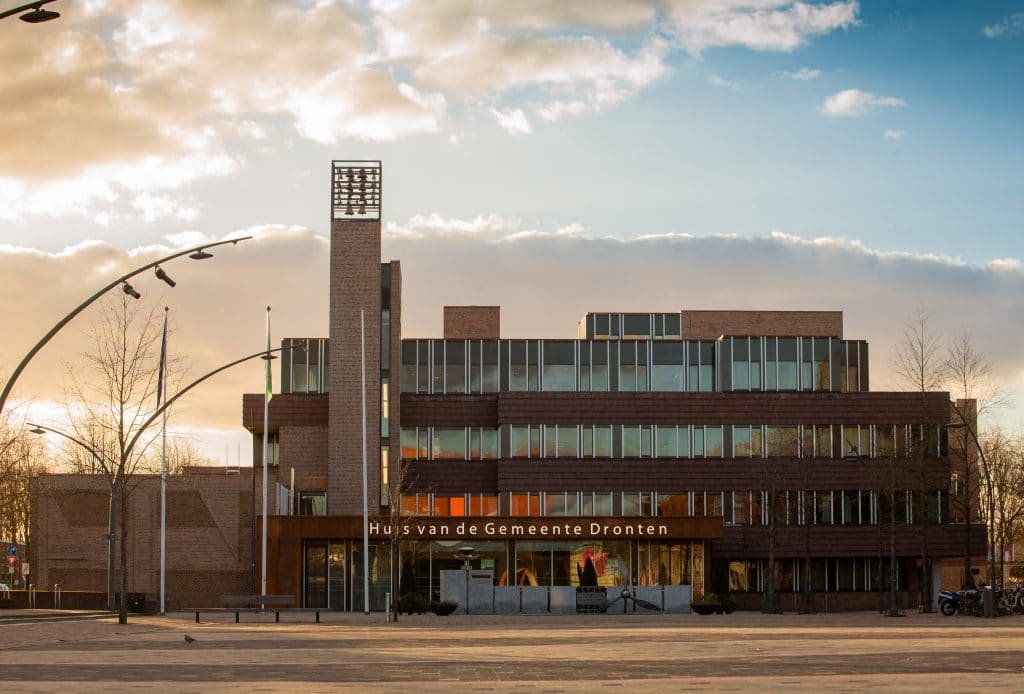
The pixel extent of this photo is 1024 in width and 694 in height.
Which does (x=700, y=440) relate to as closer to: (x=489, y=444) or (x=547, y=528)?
(x=489, y=444)

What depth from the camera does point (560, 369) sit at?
278 feet

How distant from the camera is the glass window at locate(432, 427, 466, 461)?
82938 millimetres

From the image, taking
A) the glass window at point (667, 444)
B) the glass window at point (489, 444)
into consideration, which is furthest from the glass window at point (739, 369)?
the glass window at point (489, 444)

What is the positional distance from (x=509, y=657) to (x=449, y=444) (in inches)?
2032

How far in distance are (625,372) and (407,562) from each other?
22.6m

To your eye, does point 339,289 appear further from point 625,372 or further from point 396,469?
point 625,372

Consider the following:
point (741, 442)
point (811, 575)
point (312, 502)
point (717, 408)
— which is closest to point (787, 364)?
point (717, 408)

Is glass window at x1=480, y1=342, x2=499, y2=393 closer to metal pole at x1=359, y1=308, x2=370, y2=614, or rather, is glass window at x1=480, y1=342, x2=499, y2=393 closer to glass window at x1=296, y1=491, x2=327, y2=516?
metal pole at x1=359, y1=308, x2=370, y2=614

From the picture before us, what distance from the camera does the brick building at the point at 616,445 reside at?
7675cm

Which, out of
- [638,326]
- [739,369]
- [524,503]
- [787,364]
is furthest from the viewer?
[638,326]

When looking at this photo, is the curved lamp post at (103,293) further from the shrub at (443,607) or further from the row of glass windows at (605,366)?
the row of glass windows at (605,366)

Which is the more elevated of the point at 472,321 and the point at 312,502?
the point at 472,321

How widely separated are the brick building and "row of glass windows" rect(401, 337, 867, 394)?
0.09 m

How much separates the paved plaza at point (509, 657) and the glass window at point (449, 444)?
1202 inches
